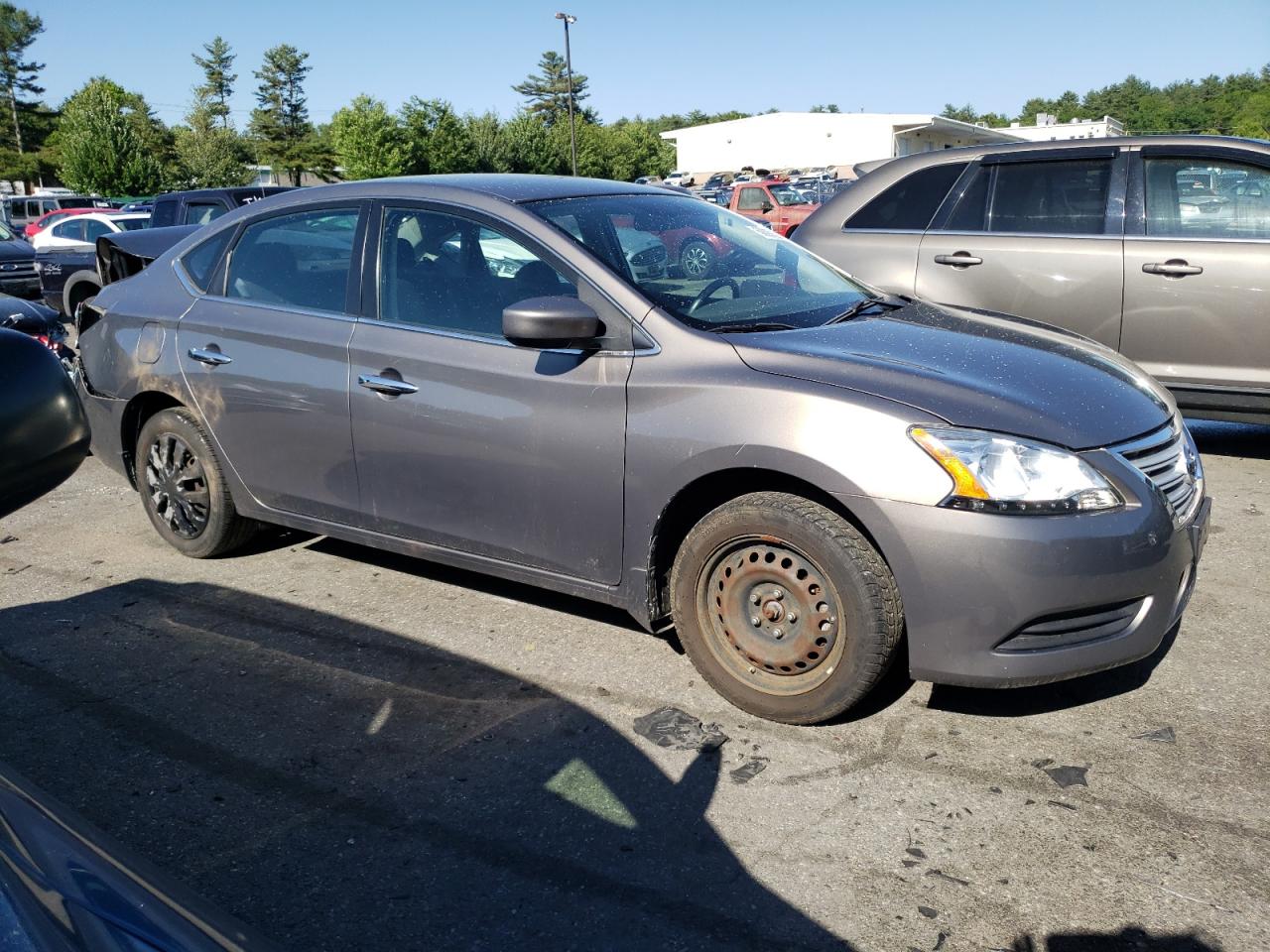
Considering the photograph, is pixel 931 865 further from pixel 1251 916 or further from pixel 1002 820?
pixel 1251 916

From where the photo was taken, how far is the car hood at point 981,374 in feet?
10.7

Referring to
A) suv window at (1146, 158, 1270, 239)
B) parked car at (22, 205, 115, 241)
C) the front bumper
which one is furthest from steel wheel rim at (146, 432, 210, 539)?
parked car at (22, 205, 115, 241)

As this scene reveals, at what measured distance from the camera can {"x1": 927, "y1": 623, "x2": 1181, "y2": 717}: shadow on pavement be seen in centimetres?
366

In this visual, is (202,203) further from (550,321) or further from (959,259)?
(550,321)

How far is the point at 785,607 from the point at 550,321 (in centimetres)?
119

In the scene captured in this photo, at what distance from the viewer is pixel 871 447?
3236 mm

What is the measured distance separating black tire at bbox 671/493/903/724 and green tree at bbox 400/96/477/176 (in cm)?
6105

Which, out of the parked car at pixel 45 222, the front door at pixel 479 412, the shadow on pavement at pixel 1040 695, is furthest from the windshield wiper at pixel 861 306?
the parked car at pixel 45 222

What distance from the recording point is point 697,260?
420 centimetres

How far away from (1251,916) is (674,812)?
1.42m

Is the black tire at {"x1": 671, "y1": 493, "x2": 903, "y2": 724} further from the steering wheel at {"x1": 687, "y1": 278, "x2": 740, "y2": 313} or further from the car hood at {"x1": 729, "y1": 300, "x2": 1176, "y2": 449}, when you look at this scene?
the steering wheel at {"x1": 687, "y1": 278, "x2": 740, "y2": 313}

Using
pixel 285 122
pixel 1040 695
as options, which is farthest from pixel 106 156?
pixel 1040 695

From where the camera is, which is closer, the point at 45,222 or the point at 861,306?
the point at 861,306

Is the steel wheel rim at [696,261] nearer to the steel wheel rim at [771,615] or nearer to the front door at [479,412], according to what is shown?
the front door at [479,412]
